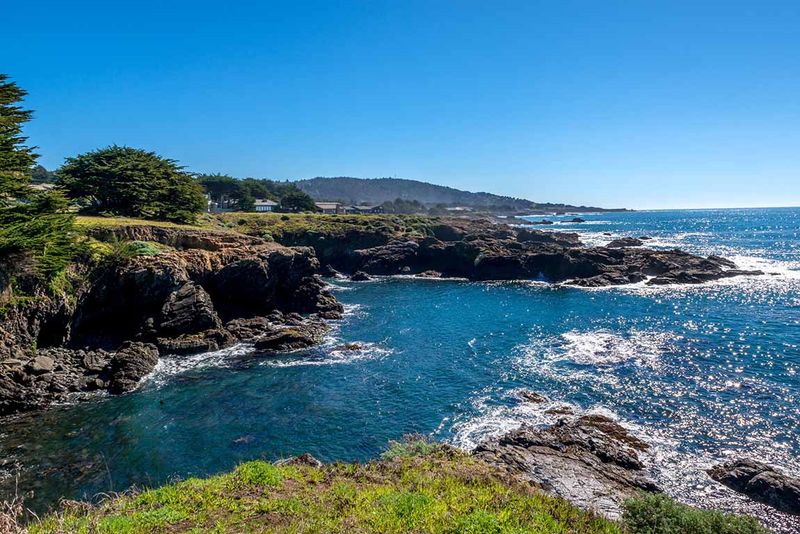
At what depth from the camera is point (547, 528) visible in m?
10.4

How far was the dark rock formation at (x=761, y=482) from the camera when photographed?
16.2m

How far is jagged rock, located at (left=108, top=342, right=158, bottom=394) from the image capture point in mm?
27438

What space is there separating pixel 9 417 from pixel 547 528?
90.8ft

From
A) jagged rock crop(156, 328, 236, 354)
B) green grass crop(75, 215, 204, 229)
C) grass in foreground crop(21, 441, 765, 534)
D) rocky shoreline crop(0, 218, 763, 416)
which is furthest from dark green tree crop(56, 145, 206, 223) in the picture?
grass in foreground crop(21, 441, 765, 534)

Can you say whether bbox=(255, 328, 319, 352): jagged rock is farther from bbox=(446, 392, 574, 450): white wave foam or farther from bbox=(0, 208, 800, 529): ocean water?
bbox=(446, 392, 574, 450): white wave foam

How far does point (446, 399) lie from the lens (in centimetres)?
2686

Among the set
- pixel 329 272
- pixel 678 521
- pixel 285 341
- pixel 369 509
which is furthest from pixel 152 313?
pixel 329 272

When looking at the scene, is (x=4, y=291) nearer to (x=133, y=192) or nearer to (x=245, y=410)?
(x=245, y=410)

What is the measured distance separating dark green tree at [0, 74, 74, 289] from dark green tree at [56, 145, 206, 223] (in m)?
17.2

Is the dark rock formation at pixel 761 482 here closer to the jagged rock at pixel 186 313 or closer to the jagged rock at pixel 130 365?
the jagged rock at pixel 130 365

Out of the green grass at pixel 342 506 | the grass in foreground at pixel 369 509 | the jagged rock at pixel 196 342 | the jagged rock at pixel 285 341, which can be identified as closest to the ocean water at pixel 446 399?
the jagged rock at pixel 196 342

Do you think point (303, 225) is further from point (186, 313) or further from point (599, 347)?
point (599, 347)

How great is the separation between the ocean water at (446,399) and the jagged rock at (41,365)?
3.96 meters

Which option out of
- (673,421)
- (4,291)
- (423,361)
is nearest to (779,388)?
(673,421)
